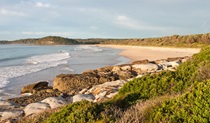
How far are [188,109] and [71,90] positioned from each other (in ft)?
32.6

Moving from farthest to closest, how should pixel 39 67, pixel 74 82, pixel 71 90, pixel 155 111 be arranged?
pixel 39 67, pixel 74 82, pixel 71 90, pixel 155 111

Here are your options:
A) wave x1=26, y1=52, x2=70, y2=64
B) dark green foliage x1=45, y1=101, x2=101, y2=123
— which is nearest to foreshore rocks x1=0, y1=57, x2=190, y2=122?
dark green foliage x1=45, y1=101, x2=101, y2=123

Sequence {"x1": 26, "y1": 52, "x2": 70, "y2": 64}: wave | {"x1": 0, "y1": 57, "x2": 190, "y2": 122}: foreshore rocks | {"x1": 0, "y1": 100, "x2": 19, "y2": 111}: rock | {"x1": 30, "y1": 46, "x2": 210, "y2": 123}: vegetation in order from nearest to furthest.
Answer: {"x1": 30, "y1": 46, "x2": 210, "y2": 123}: vegetation, {"x1": 0, "y1": 57, "x2": 190, "y2": 122}: foreshore rocks, {"x1": 0, "y1": 100, "x2": 19, "y2": 111}: rock, {"x1": 26, "y1": 52, "x2": 70, "y2": 64}: wave

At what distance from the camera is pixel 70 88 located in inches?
557

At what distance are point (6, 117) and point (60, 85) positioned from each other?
6.39 m

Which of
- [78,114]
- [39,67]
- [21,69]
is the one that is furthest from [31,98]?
[39,67]

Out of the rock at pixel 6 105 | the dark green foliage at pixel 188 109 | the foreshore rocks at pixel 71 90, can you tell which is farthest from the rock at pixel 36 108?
the dark green foliage at pixel 188 109

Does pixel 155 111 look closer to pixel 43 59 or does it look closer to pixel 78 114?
pixel 78 114

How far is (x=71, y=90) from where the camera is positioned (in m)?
13.6

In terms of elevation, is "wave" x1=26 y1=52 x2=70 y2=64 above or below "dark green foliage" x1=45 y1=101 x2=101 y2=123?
below

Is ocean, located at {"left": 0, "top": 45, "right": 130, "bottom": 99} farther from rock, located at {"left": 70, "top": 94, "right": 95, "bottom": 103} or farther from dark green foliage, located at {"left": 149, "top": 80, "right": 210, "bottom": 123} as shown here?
dark green foliage, located at {"left": 149, "top": 80, "right": 210, "bottom": 123}

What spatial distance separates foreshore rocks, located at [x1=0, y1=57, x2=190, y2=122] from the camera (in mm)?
9391

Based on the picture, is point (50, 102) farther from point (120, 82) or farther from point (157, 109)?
point (157, 109)

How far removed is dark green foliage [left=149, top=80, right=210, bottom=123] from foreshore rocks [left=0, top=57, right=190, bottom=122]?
15.7 ft
